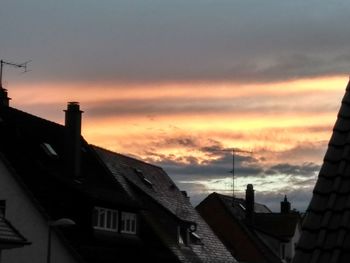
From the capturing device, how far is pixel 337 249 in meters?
5.43

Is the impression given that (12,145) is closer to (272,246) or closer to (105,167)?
(105,167)

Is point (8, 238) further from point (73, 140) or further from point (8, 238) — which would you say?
point (73, 140)

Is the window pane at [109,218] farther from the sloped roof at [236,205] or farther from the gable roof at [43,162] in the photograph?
the sloped roof at [236,205]

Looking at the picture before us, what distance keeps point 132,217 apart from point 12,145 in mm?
8074

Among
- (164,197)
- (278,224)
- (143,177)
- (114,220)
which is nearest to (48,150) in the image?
(114,220)

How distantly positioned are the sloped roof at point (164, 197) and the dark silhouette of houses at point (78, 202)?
100 mm

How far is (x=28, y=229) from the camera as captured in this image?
109ft

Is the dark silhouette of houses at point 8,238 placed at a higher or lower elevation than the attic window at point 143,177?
lower

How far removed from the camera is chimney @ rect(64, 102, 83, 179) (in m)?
38.3

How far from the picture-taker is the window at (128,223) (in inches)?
1549

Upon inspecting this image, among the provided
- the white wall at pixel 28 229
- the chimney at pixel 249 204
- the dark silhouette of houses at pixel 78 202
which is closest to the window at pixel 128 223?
the dark silhouette of houses at pixel 78 202

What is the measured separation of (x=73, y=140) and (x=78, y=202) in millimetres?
4133

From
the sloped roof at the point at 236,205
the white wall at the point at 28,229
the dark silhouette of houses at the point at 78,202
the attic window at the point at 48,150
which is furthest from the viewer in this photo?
the sloped roof at the point at 236,205

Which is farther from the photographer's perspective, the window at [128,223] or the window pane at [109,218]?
the window at [128,223]
